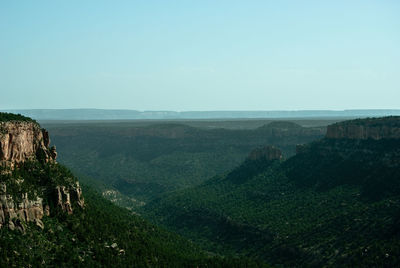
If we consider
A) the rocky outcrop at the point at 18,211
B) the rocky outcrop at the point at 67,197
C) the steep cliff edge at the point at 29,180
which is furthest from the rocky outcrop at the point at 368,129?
the rocky outcrop at the point at 18,211

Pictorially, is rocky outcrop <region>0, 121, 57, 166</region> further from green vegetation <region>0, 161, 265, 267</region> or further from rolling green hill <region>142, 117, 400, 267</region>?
rolling green hill <region>142, 117, 400, 267</region>

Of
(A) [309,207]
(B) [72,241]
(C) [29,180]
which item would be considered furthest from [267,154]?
(C) [29,180]

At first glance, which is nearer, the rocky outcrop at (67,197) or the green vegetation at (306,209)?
the rocky outcrop at (67,197)

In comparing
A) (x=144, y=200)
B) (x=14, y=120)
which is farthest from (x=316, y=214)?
(x=144, y=200)

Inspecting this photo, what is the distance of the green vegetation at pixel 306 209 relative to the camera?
89.9 meters

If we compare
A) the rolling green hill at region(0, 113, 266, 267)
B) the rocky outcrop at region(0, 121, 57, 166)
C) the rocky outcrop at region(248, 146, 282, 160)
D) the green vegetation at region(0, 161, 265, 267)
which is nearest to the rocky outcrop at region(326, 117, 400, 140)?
the rocky outcrop at region(248, 146, 282, 160)

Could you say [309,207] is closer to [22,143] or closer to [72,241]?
[72,241]

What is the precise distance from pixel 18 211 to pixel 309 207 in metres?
78.9

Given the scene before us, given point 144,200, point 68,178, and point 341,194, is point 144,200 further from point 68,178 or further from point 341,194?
point 68,178

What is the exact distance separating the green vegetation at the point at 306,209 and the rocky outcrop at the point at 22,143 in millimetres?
52205

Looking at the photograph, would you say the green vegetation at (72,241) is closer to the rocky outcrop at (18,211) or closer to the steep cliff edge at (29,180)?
the steep cliff edge at (29,180)

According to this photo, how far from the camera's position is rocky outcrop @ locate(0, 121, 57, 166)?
223 feet

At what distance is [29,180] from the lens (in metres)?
69.5

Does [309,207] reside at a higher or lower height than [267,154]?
lower
